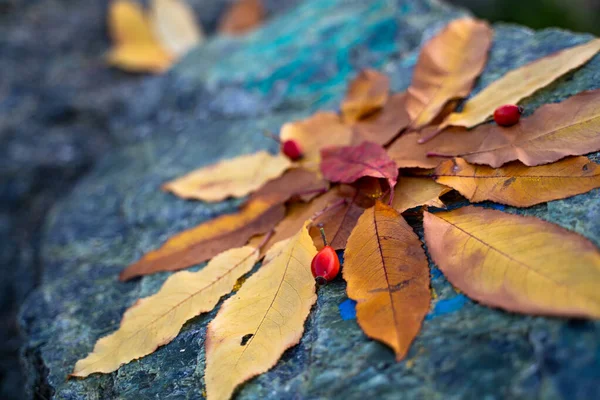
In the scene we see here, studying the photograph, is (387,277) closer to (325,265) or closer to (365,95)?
(325,265)

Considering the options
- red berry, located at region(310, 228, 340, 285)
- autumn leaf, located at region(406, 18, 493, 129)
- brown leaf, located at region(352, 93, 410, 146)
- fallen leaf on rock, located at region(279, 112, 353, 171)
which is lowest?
red berry, located at region(310, 228, 340, 285)

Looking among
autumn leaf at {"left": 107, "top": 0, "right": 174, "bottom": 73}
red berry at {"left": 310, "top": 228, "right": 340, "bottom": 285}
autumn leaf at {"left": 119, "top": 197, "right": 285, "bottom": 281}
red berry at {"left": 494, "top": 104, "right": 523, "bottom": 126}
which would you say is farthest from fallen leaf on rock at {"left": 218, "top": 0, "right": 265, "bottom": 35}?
red berry at {"left": 310, "top": 228, "right": 340, "bottom": 285}

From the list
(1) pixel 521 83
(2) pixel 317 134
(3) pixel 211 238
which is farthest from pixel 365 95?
(3) pixel 211 238

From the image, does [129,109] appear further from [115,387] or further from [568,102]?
[568,102]

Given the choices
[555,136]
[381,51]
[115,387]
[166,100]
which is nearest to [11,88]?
[166,100]

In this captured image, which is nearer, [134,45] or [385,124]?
[385,124]

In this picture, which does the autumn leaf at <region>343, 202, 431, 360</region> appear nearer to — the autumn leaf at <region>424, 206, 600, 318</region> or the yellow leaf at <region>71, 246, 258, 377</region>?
the autumn leaf at <region>424, 206, 600, 318</region>
